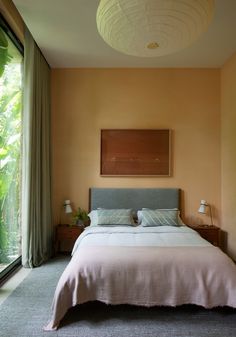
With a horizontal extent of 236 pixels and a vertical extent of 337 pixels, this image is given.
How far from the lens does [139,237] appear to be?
3225 millimetres

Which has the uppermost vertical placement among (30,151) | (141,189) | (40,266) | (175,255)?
(30,151)

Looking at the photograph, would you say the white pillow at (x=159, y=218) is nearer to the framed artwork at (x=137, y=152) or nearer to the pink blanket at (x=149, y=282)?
the framed artwork at (x=137, y=152)

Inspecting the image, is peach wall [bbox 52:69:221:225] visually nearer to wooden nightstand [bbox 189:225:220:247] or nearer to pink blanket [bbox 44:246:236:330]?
wooden nightstand [bbox 189:225:220:247]

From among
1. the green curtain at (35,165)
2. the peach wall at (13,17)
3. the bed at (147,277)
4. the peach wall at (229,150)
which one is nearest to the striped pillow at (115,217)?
the green curtain at (35,165)

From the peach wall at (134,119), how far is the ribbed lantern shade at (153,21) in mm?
2253

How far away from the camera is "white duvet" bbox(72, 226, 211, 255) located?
9.73ft

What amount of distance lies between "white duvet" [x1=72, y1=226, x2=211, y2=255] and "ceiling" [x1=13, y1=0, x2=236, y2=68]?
8.21 ft

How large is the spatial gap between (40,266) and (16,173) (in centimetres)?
132

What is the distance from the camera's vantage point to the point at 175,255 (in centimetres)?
256

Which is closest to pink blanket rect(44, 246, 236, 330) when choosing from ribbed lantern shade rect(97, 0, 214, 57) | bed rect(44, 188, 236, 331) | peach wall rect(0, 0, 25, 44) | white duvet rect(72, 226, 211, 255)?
bed rect(44, 188, 236, 331)

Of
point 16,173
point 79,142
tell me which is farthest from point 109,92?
point 16,173

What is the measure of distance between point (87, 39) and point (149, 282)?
2996 millimetres

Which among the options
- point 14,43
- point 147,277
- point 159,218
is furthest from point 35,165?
point 147,277

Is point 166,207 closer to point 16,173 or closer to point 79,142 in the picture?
point 79,142
